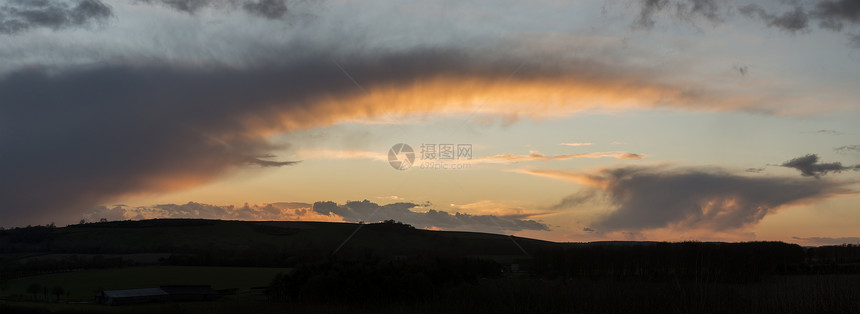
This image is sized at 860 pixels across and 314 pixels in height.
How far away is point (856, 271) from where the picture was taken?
134 m

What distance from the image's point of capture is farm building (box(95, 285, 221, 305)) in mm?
124125

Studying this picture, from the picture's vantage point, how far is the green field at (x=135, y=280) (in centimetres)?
14125

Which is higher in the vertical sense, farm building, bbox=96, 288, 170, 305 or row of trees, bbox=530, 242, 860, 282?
row of trees, bbox=530, 242, 860, 282

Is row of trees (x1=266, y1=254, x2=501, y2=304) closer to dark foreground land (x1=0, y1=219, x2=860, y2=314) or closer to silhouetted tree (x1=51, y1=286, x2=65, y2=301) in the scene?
dark foreground land (x1=0, y1=219, x2=860, y2=314)

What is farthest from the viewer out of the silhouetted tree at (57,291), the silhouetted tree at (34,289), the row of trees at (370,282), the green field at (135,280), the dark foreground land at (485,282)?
the silhouetted tree at (34,289)

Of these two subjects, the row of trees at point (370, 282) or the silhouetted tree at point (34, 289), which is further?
the silhouetted tree at point (34, 289)

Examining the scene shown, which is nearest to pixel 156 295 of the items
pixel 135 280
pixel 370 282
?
pixel 135 280

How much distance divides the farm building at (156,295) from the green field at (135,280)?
8.02 meters

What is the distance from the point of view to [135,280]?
147000 mm

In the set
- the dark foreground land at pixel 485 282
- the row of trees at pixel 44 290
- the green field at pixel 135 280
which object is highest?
the dark foreground land at pixel 485 282

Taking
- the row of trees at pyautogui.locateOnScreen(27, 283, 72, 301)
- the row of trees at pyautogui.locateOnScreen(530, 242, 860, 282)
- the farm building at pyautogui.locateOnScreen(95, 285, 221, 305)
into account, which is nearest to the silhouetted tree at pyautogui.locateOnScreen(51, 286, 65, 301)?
the row of trees at pyautogui.locateOnScreen(27, 283, 72, 301)

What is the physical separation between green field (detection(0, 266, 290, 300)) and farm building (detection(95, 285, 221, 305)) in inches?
316

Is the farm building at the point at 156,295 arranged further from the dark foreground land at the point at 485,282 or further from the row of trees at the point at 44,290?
the row of trees at the point at 44,290

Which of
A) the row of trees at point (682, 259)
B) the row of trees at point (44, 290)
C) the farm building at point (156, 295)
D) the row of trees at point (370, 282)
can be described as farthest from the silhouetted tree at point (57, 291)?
the row of trees at point (682, 259)
